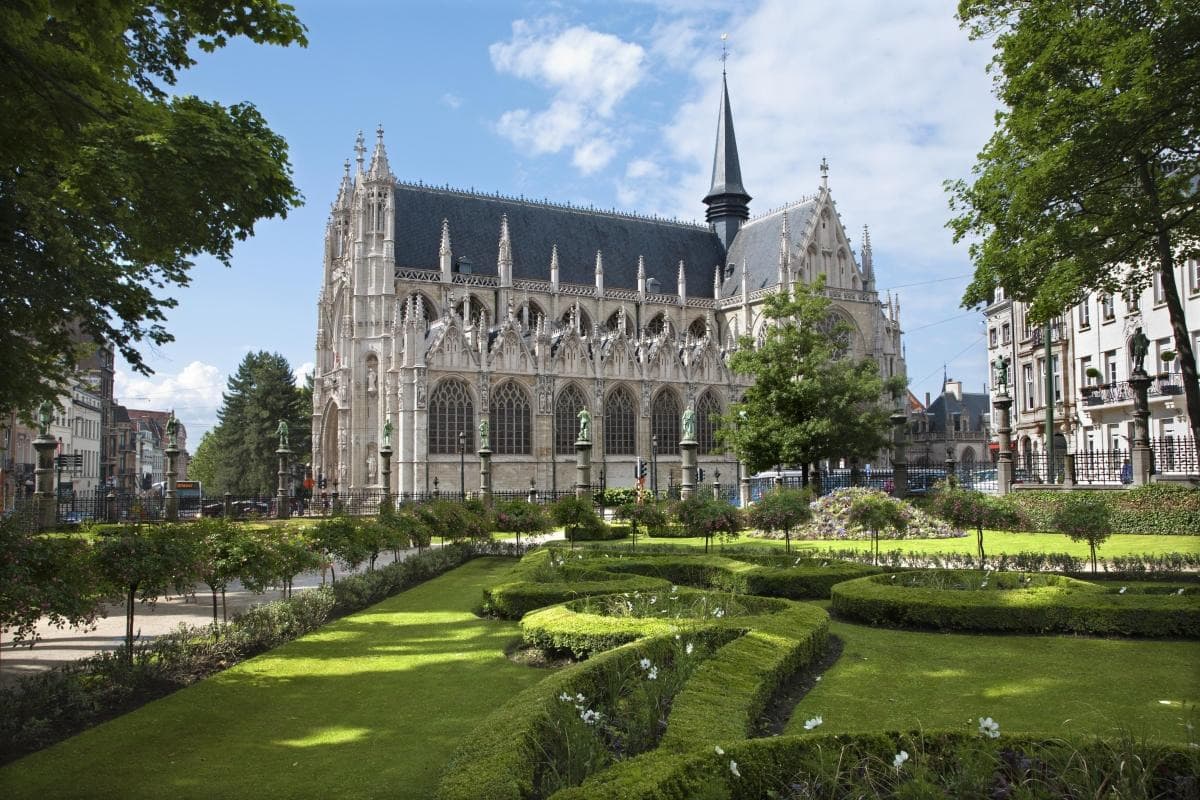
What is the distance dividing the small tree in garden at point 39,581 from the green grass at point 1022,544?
12275 millimetres

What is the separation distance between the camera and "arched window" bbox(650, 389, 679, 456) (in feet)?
168

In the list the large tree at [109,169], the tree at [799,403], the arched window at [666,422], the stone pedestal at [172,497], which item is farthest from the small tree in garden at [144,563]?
the arched window at [666,422]

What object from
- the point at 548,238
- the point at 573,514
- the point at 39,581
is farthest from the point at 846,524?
the point at 548,238

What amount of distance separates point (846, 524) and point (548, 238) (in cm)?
3850

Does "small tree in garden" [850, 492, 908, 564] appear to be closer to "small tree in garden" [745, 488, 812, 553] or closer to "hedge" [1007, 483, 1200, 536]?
"small tree in garden" [745, 488, 812, 553]

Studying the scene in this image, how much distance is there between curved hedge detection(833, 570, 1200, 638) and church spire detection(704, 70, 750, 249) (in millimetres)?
56604

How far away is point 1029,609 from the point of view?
10398 millimetres

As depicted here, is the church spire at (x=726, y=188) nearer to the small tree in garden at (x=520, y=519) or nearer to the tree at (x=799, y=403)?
the tree at (x=799, y=403)

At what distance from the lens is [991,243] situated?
66.3ft

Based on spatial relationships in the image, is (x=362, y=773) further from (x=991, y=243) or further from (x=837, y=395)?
(x=837, y=395)

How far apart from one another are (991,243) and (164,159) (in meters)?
17.5

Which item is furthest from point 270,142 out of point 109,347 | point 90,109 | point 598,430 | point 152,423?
point 152,423

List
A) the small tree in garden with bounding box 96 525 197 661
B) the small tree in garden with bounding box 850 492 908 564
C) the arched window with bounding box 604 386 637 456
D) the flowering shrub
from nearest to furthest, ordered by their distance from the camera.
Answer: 1. the small tree in garden with bounding box 96 525 197 661
2. the small tree in garden with bounding box 850 492 908 564
3. the flowering shrub
4. the arched window with bounding box 604 386 637 456

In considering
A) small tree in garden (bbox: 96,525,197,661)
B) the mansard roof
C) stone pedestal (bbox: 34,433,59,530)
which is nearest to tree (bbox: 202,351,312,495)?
the mansard roof
